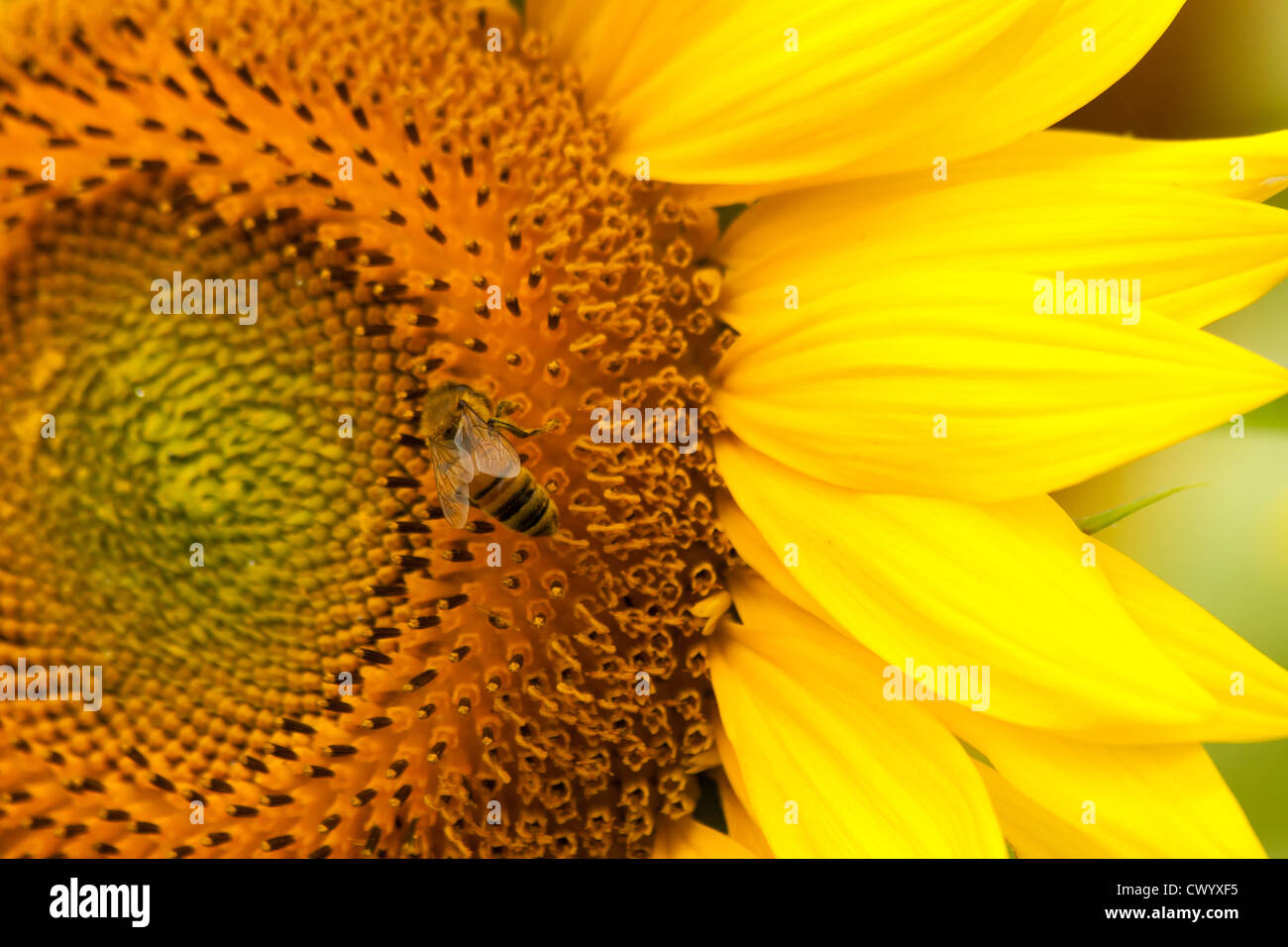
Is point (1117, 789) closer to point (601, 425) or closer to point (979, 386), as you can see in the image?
point (979, 386)

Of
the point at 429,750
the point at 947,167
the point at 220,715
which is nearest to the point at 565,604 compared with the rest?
the point at 429,750

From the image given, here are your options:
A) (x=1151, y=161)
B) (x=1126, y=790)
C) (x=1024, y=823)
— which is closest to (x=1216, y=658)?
(x=1126, y=790)

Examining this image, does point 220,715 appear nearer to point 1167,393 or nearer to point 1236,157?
point 1167,393

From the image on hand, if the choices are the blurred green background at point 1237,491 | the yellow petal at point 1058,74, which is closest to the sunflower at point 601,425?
the yellow petal at point 1058,74

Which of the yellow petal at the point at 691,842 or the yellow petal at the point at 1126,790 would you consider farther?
the yellow petal at the point at 691,842

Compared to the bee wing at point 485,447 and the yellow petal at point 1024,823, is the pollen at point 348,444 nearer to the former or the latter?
the bee wing at point 485,447

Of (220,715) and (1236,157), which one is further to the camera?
(220,715)
